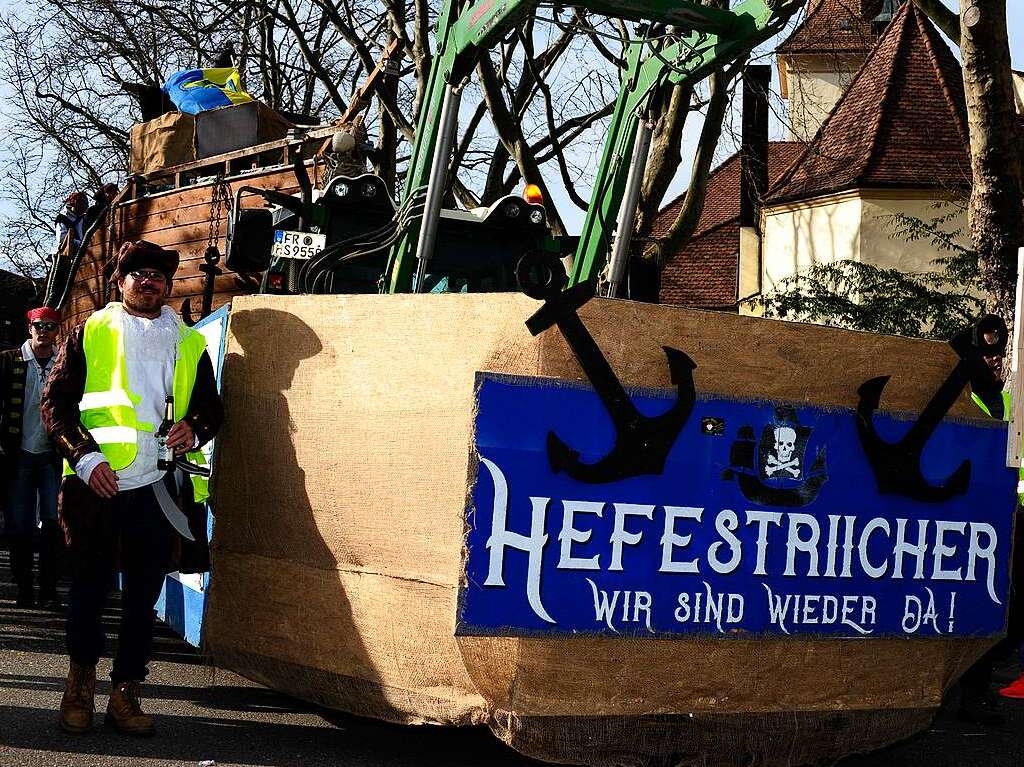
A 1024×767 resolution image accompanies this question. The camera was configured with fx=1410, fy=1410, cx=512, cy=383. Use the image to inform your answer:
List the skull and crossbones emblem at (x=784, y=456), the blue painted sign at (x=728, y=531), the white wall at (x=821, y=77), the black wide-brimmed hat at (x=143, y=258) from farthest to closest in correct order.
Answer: the white wall at (x=821, y=77), the black wide-brimmed hat at (x=143, y=258), the skull and crossbones emblem at (x=784, y=456), the blue painted sign at (x=728, y=531)

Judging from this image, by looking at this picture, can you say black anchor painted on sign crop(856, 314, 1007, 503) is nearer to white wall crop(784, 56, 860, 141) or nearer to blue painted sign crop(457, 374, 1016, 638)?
blue painted sign crop(457, 374, 1016, 638)

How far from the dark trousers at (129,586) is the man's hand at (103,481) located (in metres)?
0.13

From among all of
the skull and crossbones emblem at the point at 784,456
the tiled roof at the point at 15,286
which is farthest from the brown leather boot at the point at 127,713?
the tiled roof at the point at 15,286

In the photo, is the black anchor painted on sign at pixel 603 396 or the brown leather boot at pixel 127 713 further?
the brown leather boot at pixel 127 713

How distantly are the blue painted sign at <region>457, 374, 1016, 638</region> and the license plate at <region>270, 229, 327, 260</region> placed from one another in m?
3.65

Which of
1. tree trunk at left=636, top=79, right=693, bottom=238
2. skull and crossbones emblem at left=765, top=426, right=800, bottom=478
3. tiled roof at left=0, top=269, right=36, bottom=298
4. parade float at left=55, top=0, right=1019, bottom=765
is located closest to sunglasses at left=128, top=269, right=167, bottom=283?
parade float at left=55, top=0, right=1019, bottom=765

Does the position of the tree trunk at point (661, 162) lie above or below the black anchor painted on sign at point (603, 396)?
above

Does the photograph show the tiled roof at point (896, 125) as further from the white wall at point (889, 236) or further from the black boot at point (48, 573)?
the black boot at point (48, 573)

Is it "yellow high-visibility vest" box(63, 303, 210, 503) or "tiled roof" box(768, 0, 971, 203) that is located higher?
"tiled roof" box(768, 0, 971, 203)

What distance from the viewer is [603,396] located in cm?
452

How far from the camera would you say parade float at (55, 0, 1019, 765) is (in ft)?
14.6

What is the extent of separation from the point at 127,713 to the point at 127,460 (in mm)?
908

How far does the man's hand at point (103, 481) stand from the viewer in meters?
4.95

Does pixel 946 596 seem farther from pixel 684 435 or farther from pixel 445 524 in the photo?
pixel 445 524
